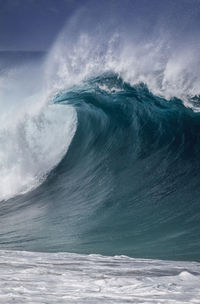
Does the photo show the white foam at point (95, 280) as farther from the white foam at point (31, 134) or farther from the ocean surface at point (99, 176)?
the white foam at point (31, 134)

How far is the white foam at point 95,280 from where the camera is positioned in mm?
2176

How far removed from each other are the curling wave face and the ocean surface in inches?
1.1

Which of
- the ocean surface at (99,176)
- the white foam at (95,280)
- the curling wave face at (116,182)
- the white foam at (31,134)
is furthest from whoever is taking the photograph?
the white foam at (31,134)

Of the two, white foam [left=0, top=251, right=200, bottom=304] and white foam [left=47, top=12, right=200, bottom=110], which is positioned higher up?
white foam [left=47, top=12, right=200, bottom=110]

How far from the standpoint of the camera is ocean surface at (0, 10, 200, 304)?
276cm

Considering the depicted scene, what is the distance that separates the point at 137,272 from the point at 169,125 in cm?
578

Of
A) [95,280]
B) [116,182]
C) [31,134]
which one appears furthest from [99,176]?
[95,280]

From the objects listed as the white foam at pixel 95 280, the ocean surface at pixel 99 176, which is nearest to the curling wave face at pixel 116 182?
the ocean surface at pixel 99 176

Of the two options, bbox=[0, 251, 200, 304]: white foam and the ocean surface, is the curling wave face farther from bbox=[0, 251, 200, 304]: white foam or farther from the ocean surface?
bbox=[0, 251, 200, 304]: white foam

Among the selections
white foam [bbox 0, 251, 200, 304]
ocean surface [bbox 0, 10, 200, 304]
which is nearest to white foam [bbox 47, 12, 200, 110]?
ocean surface [bbox 0, 10, 200, 304]

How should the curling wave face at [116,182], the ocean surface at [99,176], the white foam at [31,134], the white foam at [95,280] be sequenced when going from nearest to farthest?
the white foam at [95,280]
the ocean surface at [99,176]
the curling wave face at [116,182]
the white foam at [31,134]

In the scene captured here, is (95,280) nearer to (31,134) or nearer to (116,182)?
(116,182)

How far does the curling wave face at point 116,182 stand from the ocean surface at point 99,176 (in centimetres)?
3

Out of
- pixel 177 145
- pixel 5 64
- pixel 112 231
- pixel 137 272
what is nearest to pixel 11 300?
pixel 137 272
